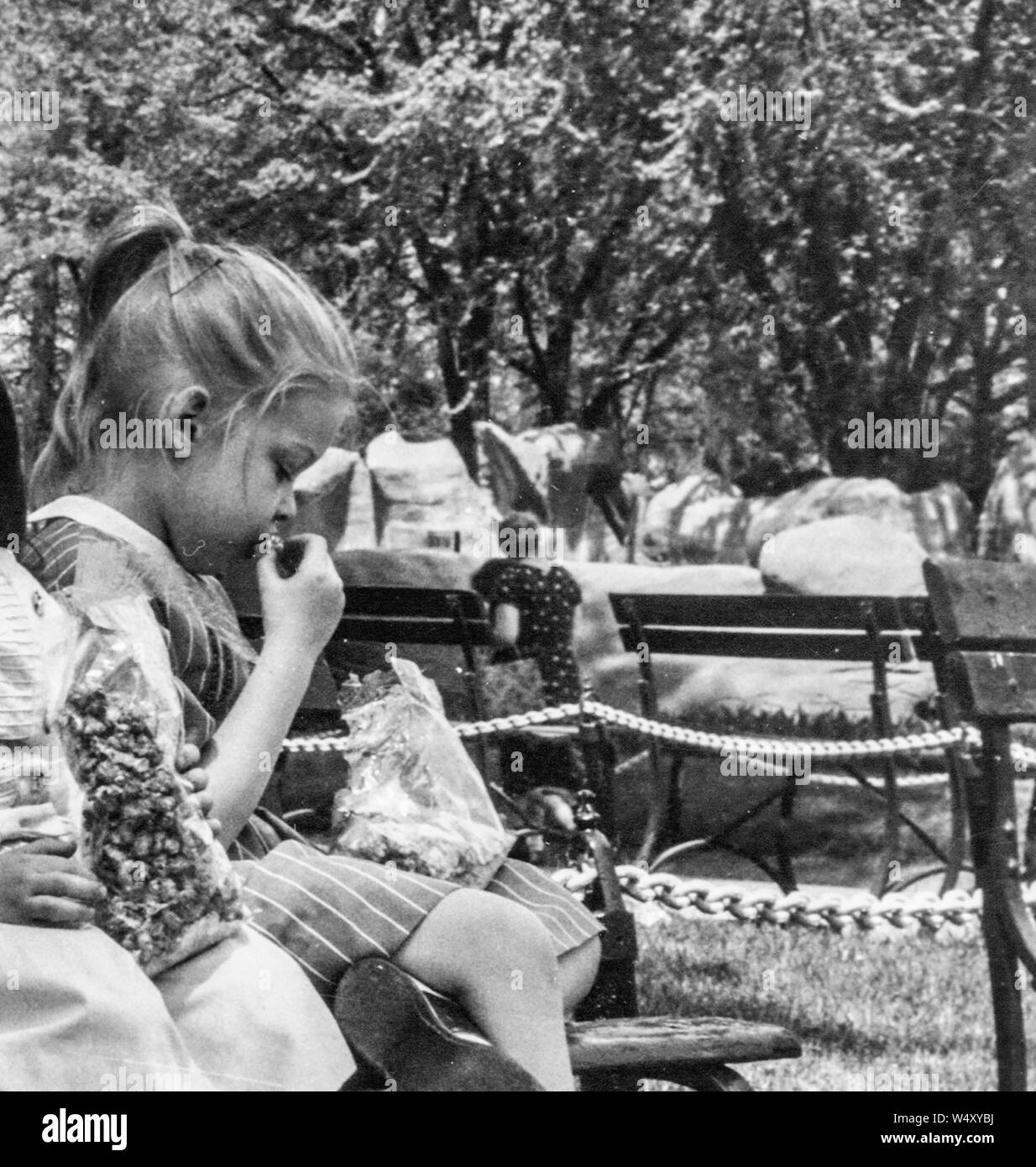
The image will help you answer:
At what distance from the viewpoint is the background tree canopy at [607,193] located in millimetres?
2291

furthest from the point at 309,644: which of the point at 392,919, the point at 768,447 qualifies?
the point at 768,447

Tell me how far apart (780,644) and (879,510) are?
0.39 meters

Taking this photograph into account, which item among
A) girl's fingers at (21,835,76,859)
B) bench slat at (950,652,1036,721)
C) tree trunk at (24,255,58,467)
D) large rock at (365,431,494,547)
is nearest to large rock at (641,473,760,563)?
large rock at (365,431,494,547)

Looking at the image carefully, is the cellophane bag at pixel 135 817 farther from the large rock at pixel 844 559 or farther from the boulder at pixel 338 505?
the large rock at pixel 844 559

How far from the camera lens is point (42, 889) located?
1049 mm

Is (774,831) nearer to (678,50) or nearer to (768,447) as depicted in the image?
(768,447)

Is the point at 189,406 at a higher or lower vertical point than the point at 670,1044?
higher

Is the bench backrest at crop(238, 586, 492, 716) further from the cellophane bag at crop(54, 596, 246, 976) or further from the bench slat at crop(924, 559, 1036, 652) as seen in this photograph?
the cellophane bag at crop(54, 596, 246, 976)

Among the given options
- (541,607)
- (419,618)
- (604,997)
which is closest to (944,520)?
(541,607)

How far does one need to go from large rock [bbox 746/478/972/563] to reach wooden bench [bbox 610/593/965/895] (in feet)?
0.56

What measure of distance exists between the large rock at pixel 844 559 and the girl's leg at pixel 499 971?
9.05ft

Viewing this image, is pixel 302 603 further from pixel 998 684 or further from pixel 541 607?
pixel 541 607

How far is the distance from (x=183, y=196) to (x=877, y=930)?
5.25 ft

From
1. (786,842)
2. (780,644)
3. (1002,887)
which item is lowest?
(786,842)
